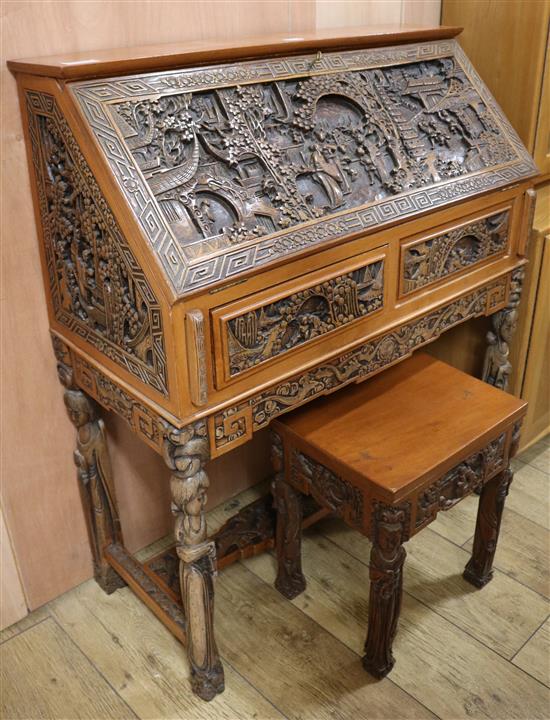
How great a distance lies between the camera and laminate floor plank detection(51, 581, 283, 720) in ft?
5.28

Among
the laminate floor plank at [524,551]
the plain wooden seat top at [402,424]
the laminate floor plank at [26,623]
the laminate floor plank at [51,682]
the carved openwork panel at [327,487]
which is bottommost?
the laminate floor plank at [51,682]

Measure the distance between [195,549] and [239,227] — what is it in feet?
2.02

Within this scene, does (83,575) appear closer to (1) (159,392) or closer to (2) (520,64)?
(1) (159,392)

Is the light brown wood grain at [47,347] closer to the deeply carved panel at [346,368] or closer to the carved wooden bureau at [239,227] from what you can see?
the carved wooden bureau at [239,227]

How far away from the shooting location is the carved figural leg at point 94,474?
5.36 ft

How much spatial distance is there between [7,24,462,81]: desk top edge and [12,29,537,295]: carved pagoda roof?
1 cm

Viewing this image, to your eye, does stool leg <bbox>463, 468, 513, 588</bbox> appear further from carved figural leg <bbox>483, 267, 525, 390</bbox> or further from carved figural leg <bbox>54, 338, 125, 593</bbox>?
carved figural leg <bbox>54, 338, 125, 593</bbox>

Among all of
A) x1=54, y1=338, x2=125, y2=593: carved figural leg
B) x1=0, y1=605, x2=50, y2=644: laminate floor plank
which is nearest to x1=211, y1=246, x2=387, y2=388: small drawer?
x1=54, y1=338, x2=125, y2=593: carved figural leg

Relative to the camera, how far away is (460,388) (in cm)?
170

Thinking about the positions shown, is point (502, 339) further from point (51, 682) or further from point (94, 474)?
point (51, 682)

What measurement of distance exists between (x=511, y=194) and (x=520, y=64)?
14.5 inches

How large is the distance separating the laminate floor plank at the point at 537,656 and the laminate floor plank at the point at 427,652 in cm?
2

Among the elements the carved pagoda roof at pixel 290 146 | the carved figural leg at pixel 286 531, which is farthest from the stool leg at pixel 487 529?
the carved pagoda roof at pixel 290 146

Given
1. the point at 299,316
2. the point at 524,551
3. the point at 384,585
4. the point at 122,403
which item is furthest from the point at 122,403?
the point at 524,551
